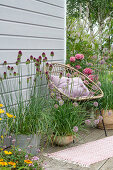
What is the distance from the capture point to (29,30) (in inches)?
130

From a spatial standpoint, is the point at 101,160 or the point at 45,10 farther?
the point at 45,10

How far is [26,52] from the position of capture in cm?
326

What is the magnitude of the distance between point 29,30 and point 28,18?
0.48ft

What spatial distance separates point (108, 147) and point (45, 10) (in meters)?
2.00

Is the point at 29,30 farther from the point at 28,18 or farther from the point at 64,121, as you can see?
the point at 64,121

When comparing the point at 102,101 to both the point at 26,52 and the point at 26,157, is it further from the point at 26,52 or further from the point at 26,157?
the point at 26,157

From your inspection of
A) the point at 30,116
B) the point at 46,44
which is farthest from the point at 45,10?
the point at 30,116

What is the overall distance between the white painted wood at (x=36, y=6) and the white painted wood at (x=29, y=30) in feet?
0.69

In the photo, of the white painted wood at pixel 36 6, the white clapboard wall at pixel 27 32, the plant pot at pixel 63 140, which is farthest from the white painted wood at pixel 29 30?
the plant pot at pixel 63 140

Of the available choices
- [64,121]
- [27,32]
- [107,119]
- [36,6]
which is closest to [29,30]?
[27,32]

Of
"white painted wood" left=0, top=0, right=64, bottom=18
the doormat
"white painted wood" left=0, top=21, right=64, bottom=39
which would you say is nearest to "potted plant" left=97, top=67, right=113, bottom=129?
the doormat

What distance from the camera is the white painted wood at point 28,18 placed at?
2887 mm

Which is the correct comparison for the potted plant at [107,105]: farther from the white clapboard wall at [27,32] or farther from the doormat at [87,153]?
the white clapboard wall at [27,32]

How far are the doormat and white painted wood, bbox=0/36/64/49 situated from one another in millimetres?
1288
